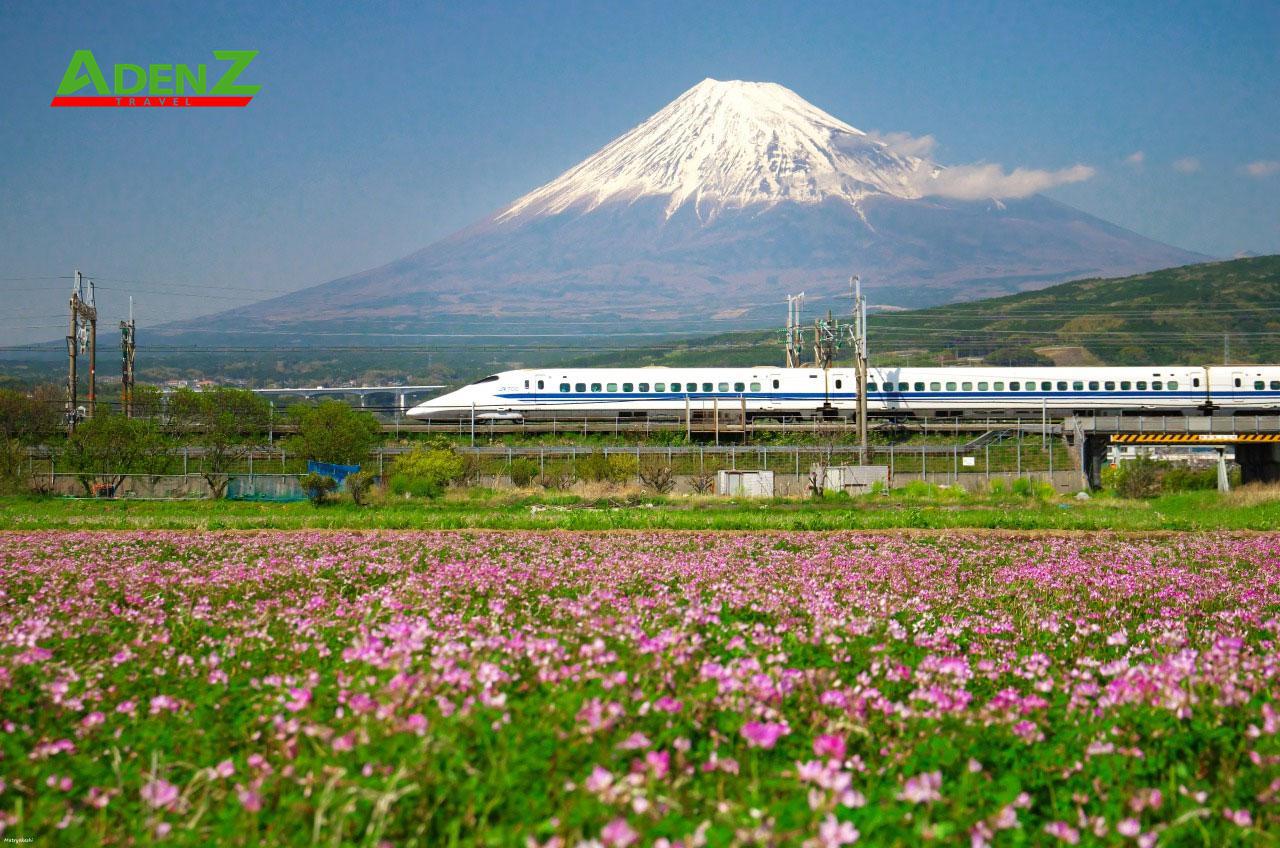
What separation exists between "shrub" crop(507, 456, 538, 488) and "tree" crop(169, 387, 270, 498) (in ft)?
39.8

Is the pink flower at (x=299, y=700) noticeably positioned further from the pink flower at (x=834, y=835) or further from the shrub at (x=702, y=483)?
the shrub at (x=702, y=483)

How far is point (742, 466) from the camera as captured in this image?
4856 cm

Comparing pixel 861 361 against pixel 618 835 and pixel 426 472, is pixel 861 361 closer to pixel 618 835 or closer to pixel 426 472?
pixel 426 472

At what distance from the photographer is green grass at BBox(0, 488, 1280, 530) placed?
23281 mm

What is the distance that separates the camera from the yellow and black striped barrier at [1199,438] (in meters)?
37.5

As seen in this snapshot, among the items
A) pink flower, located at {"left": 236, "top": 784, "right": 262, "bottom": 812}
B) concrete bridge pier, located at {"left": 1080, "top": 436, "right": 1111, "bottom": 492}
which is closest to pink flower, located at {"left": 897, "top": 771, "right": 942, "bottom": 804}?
pink flower, located at {"left": 236, "top": 784, "right": 262, "bottom": 812}

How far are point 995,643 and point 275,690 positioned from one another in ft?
16.5

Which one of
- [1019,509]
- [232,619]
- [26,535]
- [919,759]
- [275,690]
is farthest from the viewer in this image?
[1019,509]

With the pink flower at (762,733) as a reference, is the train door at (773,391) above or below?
above

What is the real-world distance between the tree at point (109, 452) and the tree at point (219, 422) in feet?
10.3

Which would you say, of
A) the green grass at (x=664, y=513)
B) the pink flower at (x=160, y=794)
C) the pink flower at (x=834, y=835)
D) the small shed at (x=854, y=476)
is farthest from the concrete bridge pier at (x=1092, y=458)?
the pink flower at (x=160, y=794)

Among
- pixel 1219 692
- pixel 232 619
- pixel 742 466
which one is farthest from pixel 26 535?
pixel 742 466

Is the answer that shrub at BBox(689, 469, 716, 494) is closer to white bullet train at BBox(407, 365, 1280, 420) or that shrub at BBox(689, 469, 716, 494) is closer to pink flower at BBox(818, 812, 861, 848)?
white bullet train at BBox(407, 365, 1280, 420)

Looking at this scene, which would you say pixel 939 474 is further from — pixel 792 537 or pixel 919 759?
pixel 919 759
